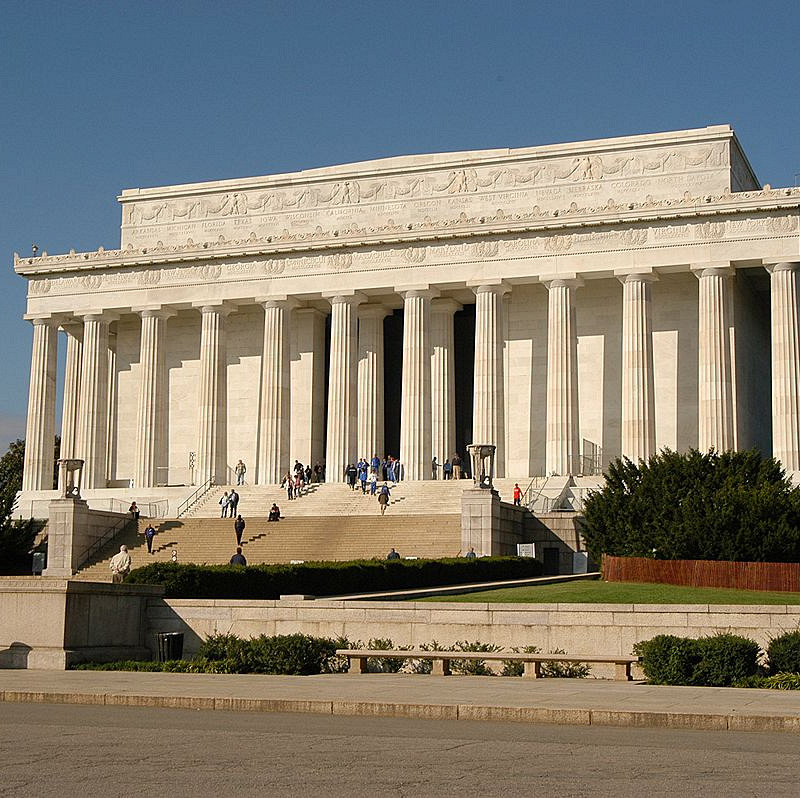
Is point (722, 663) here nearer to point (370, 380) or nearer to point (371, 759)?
point (371, 759)

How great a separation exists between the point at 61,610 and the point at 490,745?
1384cm

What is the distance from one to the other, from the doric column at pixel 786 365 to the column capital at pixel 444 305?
17.6 meters

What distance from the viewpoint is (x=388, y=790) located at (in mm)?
12570

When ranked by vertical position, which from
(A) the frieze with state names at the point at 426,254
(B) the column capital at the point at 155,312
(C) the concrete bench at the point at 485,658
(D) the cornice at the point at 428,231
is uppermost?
(D) the cornice at the point at 428,231

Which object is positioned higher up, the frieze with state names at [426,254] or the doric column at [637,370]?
the frieze with state names at [426,254]

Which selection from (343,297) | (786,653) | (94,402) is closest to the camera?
(786,653)

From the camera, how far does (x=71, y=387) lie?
265 ft

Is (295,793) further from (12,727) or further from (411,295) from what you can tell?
(411,295)

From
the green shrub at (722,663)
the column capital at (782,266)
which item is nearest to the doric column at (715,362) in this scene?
the column capital at (782,266)

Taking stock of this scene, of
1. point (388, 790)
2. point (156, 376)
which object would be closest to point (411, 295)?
point (156, 376)

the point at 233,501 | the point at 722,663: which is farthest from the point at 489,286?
the point at 722,663

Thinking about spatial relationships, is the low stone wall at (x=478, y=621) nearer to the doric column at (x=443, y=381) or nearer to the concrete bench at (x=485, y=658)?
the concrete bench at (x=485, y=658)

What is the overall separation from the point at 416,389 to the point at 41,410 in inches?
885

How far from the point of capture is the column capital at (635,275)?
221 feet
